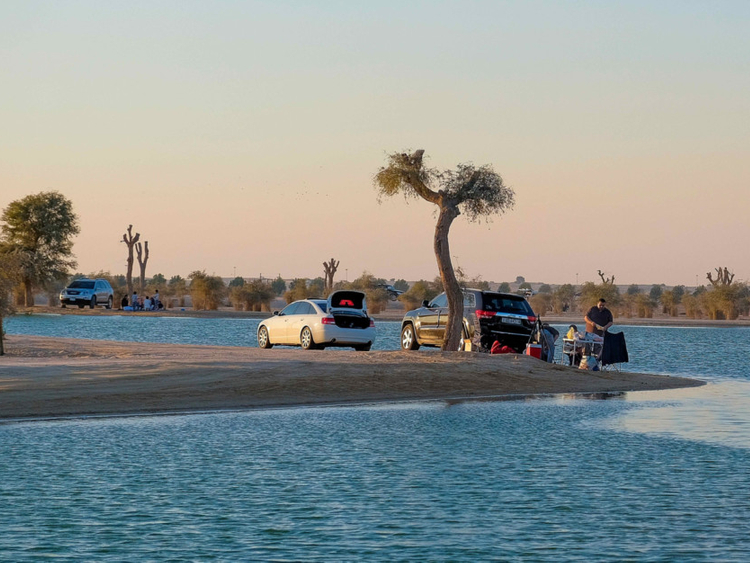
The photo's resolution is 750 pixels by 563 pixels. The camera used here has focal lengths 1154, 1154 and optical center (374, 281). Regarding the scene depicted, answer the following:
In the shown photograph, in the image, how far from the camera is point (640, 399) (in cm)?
2328

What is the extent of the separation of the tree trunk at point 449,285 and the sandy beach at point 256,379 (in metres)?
1.80

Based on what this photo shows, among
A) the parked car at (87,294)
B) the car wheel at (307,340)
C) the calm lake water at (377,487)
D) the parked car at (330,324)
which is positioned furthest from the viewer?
the parked car at (87,294)

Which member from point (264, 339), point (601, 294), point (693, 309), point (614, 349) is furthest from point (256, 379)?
point (693, 309)

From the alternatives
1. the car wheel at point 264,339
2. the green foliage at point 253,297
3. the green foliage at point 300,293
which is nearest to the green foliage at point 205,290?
the green foliage at point 253,297

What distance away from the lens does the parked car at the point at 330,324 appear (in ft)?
105

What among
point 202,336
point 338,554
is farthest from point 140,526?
point 202,336

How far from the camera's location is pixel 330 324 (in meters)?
31.8

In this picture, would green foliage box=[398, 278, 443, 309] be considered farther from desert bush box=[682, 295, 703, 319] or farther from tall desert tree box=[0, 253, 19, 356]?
tall desert tree box=[0, 253, 19, 356]

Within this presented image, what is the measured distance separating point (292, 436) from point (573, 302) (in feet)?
361

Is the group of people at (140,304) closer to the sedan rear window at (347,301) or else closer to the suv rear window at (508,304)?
the sedan rear window at (347,301)

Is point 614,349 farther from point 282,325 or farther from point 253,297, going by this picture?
point 253,297

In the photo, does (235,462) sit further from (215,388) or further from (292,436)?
(215,388)

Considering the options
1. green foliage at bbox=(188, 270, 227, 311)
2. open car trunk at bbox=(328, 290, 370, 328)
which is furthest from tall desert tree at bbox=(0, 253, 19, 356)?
green foliage at bbox=(188, 270, 227, 311)

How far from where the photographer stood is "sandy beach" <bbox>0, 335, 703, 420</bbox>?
19.9 meters
